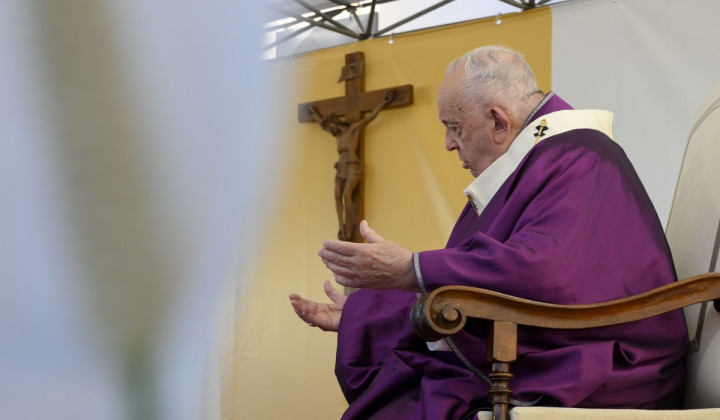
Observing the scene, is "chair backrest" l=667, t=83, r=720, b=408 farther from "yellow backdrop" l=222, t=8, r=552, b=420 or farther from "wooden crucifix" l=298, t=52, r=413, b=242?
"wooden crucifix" l=298, t=52, r=413, b=242

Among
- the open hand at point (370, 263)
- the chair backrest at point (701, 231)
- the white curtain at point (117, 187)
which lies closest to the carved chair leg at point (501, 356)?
the open hand at point (370, 263)

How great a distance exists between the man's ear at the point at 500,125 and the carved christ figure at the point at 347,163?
3.55m

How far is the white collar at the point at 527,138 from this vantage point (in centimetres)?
Answer: 207

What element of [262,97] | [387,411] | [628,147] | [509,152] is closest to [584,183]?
[509,152]

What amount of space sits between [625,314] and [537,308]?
0.60 ft

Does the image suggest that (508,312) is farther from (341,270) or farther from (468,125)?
(468,125)

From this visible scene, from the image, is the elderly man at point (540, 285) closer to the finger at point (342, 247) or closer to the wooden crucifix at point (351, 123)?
the finger at point (342, 247)

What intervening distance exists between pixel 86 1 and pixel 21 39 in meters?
0.02

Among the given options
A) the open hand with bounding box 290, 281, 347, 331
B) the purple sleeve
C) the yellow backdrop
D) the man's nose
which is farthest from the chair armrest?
the yellow backdrop

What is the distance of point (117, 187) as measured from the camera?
0.20 m

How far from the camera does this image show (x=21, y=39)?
0.18m

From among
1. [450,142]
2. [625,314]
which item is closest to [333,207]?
[450,142]

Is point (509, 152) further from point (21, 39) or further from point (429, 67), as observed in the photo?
point (429, 67)

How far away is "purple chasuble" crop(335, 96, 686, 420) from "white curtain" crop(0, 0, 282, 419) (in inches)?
54.0
